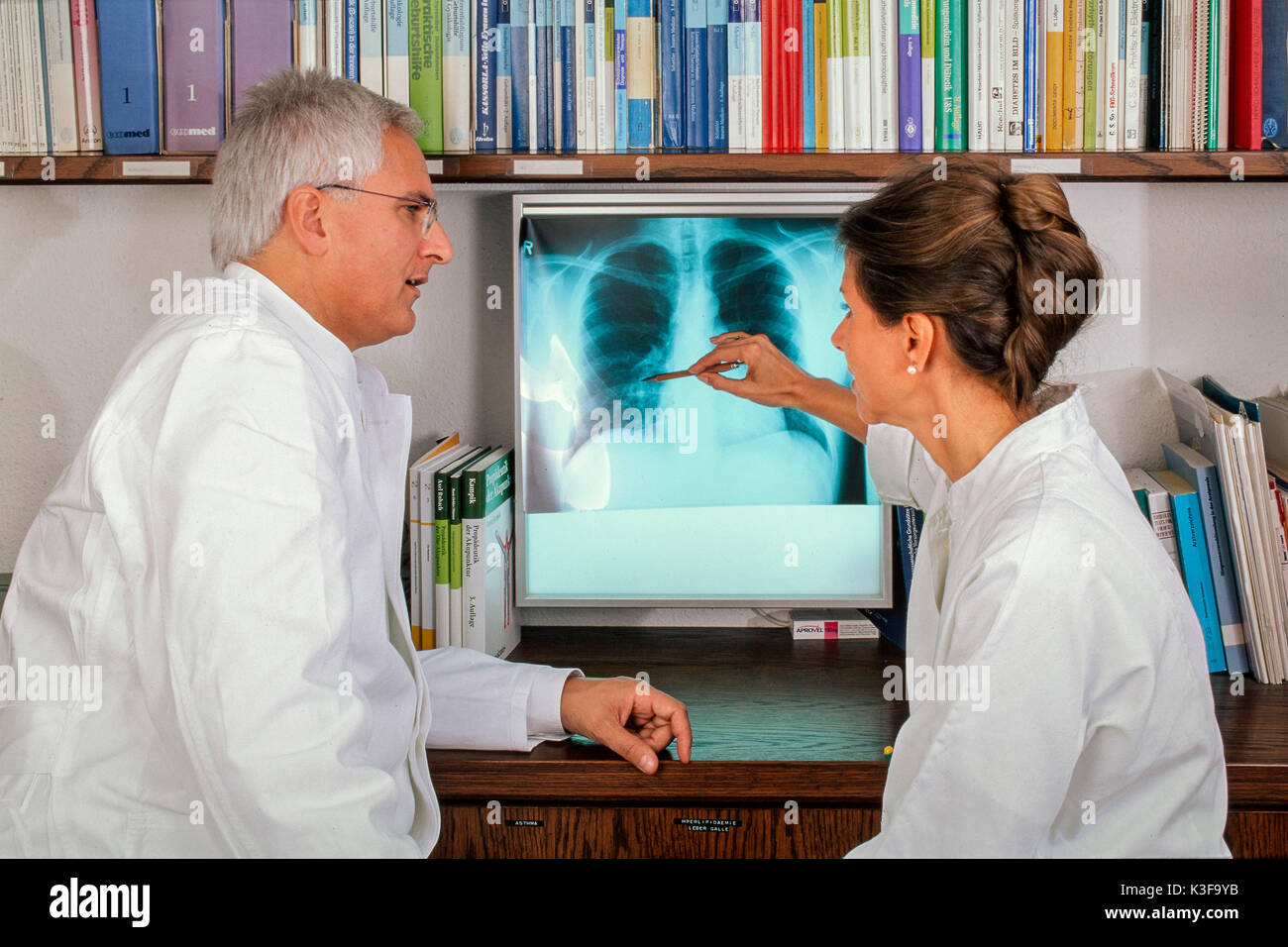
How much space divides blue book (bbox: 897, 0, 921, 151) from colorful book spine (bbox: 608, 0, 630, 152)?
0.44m

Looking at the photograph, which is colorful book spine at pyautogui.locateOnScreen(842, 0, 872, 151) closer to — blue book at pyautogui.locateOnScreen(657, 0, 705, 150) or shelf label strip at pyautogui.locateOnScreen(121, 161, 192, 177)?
blue book at pyautogui.locateOnScreen(657, 0, 705, 150)

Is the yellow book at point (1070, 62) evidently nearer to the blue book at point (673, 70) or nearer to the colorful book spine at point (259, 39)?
the blue book at point (673, 70)

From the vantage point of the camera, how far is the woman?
1.09m

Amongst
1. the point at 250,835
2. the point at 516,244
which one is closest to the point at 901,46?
the point at 516,244

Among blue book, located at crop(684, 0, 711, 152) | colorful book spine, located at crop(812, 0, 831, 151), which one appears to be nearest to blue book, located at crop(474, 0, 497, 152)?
blue book, located at crop(684, 0, 711, 152)

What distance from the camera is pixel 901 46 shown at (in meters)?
1.79

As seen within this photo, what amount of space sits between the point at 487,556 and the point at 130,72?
976mm

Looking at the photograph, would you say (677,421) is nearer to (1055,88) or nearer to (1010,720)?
(1055,88)

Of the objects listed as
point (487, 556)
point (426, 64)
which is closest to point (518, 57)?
point (426, 64)

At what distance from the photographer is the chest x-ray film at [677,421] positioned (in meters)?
2.00

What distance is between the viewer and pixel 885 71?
1.79m
